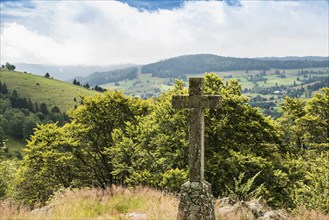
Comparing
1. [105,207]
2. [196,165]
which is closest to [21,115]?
[105,207]

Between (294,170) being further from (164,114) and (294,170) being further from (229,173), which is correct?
(164,114)

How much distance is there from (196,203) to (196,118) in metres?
2.77

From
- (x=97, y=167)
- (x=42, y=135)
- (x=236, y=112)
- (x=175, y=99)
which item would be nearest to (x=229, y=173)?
(x=236, y=112)

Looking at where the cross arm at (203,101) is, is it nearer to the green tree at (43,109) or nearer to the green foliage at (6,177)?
the green foliage at (6,177)

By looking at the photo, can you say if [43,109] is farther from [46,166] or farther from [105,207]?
[105,207]

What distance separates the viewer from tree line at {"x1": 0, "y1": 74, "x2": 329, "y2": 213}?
2498 centimetres

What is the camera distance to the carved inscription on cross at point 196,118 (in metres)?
10.9

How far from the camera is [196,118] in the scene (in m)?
Result: 11.1

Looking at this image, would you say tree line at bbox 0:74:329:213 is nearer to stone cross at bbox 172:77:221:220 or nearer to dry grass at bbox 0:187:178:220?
dry grass at bbox 0:187:178:220

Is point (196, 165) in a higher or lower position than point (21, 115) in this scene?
higher

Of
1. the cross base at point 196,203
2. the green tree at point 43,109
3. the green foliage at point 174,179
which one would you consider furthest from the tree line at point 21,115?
the cross base at point 196,203

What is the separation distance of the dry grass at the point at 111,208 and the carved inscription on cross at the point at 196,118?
2.07 m

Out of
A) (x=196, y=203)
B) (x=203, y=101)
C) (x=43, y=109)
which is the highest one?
(x=203, y=101)

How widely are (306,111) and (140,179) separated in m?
29.5
